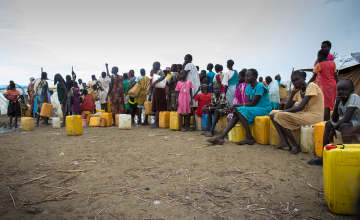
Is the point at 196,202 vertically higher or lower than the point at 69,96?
lower

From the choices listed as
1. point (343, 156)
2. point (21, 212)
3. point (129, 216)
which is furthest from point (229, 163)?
point (21, 212)

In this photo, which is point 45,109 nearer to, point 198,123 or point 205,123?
point 198,123

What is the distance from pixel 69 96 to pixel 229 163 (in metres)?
7.47

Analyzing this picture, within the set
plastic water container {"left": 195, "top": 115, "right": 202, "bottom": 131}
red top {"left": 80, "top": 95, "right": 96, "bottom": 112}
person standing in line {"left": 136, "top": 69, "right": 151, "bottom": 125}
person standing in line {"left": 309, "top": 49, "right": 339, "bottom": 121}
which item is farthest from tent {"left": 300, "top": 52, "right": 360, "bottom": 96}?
red top {"left": 80, "top": 95, "right": 96, "bottom": 112}

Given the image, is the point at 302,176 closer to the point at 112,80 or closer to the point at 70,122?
the point at 70,122

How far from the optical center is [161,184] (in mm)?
2512

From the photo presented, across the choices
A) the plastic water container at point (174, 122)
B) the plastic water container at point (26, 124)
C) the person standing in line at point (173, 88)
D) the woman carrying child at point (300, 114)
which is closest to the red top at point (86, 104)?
the plastic water container at point (26, 124)

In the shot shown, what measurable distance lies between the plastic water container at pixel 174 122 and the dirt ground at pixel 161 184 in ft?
8.34

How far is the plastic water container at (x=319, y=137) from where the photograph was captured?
333 cm

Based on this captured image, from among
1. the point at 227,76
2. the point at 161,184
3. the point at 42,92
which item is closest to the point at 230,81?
the point at 227,76

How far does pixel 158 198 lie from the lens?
217cm

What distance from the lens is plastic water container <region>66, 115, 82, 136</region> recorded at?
5.72 m

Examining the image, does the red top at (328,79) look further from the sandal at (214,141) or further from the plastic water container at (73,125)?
the plastic water container at (73,125)

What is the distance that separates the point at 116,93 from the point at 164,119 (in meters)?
2.37
